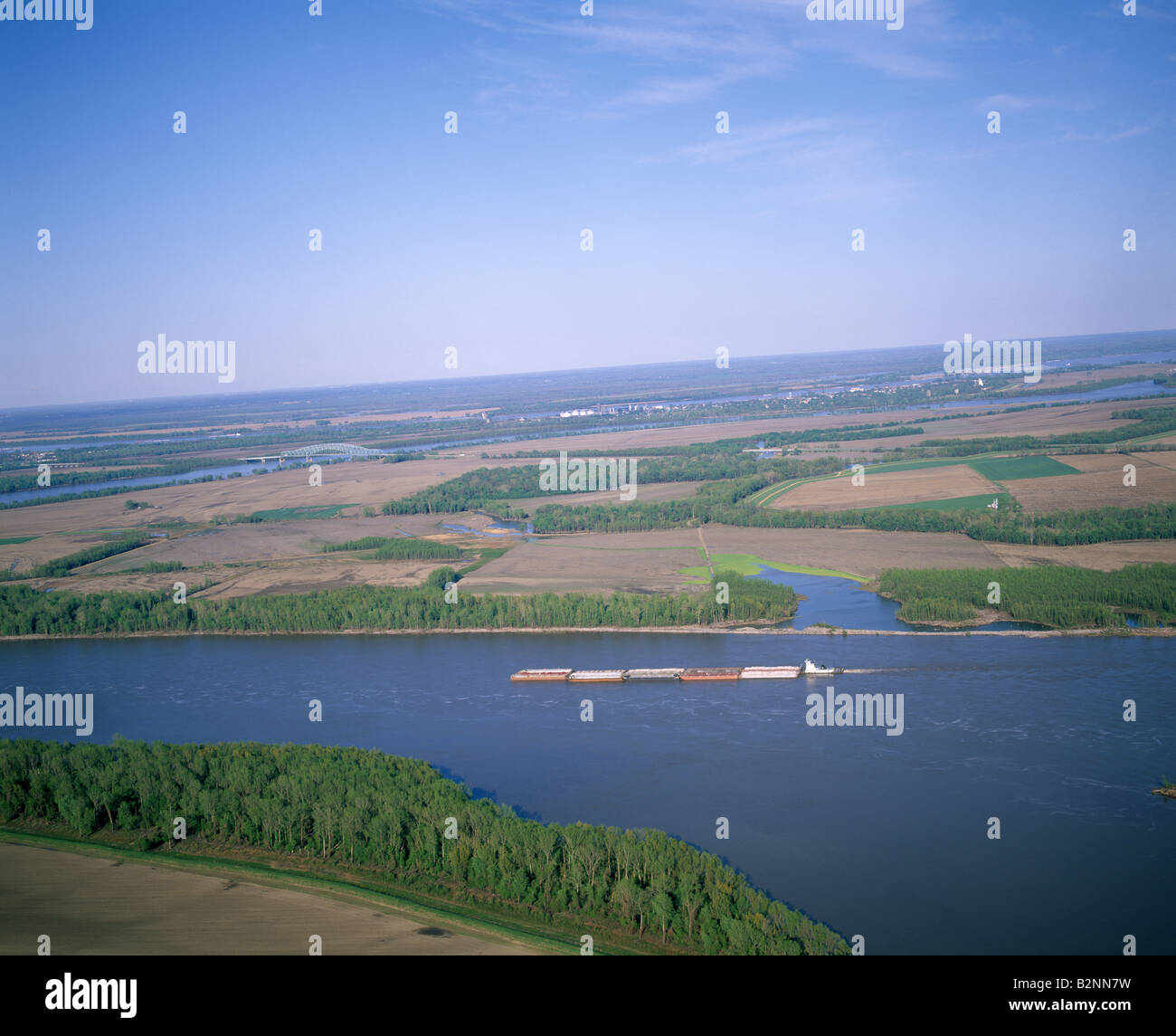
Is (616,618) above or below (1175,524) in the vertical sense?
below

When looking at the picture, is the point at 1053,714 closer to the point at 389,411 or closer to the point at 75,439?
the point at 75,439

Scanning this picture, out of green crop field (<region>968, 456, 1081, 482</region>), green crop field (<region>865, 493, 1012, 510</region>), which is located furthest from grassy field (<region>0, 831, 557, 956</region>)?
green crop field (<region>968, 456, 1081, 482</region>)

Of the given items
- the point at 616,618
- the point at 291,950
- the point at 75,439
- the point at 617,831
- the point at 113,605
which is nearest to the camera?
the point at 291,950

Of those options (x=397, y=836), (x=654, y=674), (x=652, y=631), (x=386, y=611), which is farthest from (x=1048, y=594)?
(x=397, y=836)

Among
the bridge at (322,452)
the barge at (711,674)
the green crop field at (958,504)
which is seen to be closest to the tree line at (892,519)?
the green crop field at (958,504)

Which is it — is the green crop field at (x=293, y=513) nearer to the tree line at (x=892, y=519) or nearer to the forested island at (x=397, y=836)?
the tree line at (x=892, y=519)
